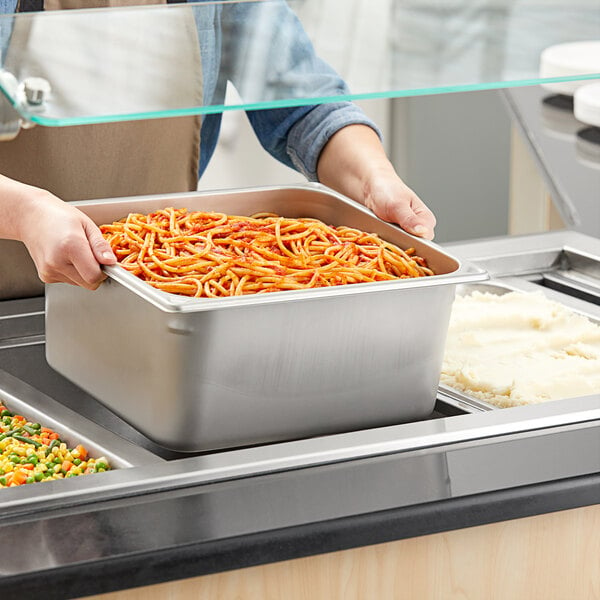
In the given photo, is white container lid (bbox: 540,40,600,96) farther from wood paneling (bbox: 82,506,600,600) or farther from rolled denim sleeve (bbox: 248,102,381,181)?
rolled denim sleeve (bbox: 248,102,381,181)

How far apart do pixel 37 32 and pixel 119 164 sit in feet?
2.53

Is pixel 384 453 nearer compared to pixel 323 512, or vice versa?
pixel 323 512

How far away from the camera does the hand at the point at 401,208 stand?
1325 millimetres

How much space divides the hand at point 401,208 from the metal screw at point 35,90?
582mm

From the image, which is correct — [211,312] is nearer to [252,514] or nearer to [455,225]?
[252,514]

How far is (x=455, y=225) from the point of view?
4.25 m

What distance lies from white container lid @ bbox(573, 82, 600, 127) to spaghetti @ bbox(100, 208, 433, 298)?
108cm

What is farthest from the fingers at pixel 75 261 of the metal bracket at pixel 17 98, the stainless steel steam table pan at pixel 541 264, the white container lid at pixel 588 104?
the white container lid at pixel 588 104

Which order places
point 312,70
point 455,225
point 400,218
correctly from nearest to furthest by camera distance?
point 312,70, point 400,218, point 455,225

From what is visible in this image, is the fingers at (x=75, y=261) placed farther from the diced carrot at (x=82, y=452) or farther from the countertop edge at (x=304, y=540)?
the countertop edge at (x=304, y=540)

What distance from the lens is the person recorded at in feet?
3.12

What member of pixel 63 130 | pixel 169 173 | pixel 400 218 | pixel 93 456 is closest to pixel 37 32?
pixel 93 456

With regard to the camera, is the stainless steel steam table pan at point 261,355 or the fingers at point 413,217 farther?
the fingers at point 413,217

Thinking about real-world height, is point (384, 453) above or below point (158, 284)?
below
